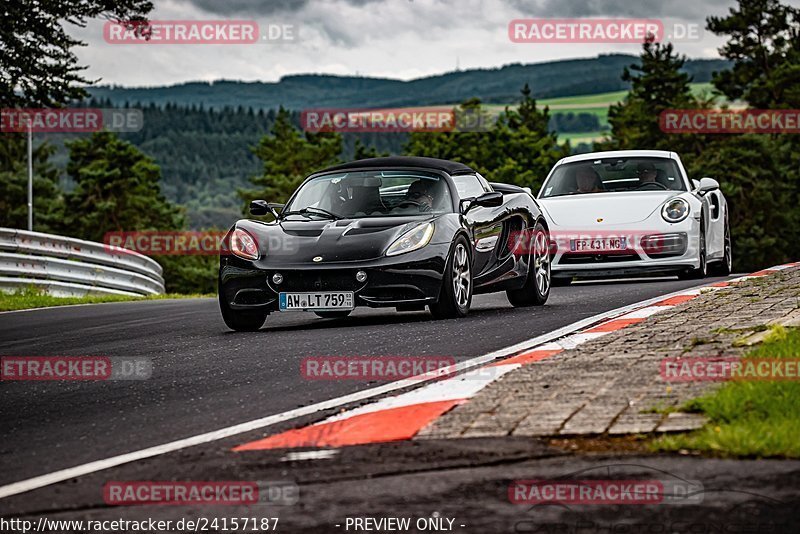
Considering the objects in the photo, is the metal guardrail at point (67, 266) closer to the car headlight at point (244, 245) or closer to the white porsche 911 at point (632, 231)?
the white porsche 911 at point (632, 231)

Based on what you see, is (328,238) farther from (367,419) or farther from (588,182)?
(588,182)

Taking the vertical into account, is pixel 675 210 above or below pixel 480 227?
above

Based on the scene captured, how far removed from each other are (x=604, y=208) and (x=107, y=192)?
84088mm

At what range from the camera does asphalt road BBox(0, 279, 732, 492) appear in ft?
18.8

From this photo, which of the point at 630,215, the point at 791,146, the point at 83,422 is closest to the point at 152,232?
the point at 791,146

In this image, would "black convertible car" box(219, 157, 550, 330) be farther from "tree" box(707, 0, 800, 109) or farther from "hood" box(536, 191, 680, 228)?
"tree" box(707, 0, 800, 109)

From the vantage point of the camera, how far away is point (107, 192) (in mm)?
95000

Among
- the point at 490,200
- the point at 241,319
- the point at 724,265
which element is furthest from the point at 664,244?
the point at 241,319

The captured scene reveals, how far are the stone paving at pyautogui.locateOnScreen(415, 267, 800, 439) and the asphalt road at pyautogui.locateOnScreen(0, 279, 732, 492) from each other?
2.93 feet

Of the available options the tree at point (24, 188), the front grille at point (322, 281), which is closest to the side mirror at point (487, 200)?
the front grille at point (322, 281)

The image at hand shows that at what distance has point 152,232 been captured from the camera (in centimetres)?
9106

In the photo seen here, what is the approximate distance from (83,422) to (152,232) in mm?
86580

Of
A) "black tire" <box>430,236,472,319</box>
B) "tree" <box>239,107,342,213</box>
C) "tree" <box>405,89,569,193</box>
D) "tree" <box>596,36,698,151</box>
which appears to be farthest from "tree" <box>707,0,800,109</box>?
"black tire" <box>430,236,472,319</box>

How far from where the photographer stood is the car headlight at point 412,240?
1037 cm
